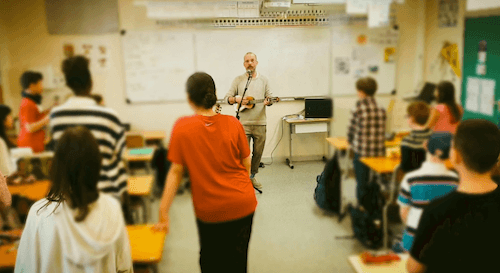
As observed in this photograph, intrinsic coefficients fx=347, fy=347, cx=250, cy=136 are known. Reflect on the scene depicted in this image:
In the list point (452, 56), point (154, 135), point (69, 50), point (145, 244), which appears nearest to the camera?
point (452, 56)

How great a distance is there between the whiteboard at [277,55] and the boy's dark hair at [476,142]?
300mm

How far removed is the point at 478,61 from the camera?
68cm

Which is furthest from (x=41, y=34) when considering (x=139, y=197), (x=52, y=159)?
(x=139, y=197)

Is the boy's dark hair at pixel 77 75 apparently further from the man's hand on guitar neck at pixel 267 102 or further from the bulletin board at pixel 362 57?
the bulletin board at pixel 362 57

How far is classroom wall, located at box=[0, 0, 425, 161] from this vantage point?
27.8 inches

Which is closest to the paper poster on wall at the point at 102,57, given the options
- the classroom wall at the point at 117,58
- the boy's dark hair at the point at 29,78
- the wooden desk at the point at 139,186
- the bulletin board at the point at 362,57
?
the classroom wall at the point at 117,58

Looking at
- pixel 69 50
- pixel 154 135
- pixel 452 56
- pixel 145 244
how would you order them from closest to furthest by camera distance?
pixel 452 56 → pixel 69 50 → pixel 154 135 → pixel 145 244

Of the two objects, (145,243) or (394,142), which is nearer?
(394,142)

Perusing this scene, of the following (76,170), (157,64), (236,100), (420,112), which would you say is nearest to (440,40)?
(420,112)

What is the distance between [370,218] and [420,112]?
0.29 metres

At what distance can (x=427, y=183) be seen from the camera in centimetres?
69

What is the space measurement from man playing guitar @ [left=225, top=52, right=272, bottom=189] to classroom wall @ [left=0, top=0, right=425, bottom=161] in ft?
0.32

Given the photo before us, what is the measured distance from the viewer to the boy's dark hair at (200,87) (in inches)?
34.7

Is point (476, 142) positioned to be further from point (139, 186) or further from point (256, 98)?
point (139, 186)
